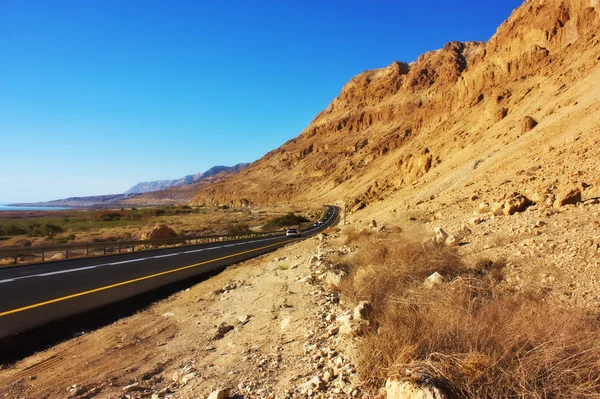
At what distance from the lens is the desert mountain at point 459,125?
19.2m

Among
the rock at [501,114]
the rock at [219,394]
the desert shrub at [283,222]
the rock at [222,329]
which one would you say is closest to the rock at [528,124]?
the rock at [501,114]

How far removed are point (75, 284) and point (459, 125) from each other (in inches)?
1771

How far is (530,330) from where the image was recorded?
9.82ft

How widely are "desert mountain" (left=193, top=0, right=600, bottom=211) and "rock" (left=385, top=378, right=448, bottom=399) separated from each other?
33.5 feet

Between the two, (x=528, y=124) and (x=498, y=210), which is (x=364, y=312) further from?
(x=528, y=124)

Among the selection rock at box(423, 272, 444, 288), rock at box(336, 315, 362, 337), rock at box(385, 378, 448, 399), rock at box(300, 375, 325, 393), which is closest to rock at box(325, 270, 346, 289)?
rock at box(423, 272, 444, 288)

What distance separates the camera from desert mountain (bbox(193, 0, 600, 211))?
1923 cm

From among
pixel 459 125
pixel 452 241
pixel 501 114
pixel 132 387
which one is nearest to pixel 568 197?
pixel 452 241

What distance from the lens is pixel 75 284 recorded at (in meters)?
9.79

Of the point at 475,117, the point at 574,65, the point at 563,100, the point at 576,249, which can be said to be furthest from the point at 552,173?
the point at 475,117

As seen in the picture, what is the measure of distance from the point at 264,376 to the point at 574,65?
126 feet

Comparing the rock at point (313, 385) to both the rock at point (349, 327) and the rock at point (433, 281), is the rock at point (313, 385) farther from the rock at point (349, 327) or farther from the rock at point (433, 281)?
the rock at point (433, 281)

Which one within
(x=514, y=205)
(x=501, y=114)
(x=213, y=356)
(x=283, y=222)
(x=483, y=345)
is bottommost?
(x=283, y=222)

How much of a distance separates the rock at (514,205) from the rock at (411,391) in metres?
8.05
